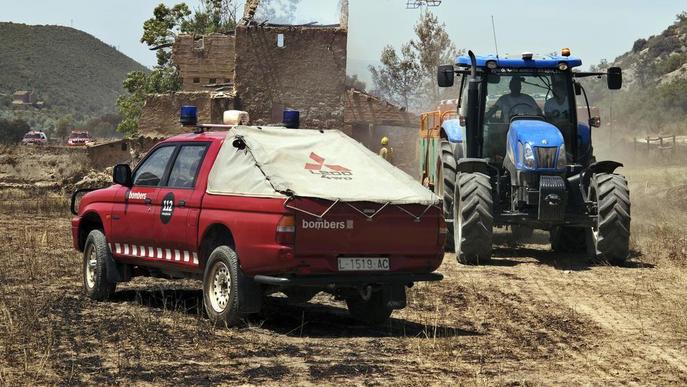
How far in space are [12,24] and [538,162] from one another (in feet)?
399

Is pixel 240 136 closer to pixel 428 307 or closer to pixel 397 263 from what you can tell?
pixel 397 263

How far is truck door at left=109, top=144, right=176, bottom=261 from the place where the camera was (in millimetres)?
11617

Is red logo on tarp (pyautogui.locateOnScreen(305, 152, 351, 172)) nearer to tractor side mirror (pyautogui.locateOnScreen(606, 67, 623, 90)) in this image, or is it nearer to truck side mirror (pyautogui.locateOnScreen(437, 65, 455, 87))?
truck side mirror (pyautogui.locateOnScreen(437, 65, 455, 87))

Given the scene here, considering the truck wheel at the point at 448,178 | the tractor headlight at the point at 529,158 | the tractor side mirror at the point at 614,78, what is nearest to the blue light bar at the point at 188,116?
the tractor headlight at the point at 529,158

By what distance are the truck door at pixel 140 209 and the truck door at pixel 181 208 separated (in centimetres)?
14

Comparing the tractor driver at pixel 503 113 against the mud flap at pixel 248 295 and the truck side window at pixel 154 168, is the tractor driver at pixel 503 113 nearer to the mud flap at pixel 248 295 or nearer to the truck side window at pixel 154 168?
the truck side window at pixel 154 168

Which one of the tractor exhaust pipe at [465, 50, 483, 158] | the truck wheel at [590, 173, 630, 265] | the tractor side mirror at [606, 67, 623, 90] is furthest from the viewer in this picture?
the tractor exhaust pipe at [465, 50, 483, 158]

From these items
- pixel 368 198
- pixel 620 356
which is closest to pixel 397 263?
pixel 368 198

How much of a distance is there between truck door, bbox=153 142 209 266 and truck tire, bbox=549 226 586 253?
843cm

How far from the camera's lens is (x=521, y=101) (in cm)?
1761

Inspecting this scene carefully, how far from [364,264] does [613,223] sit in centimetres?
688

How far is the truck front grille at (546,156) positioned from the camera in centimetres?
1642

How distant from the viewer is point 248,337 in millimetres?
9953

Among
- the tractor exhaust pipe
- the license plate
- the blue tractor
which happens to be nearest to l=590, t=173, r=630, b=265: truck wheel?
the blue tractor
